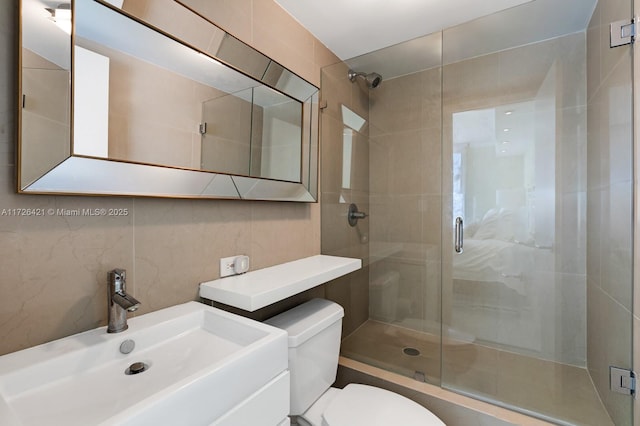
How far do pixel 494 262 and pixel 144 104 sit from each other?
7.04 feet

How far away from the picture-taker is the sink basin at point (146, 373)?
1.82ft

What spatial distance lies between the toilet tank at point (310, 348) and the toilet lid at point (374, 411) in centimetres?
10

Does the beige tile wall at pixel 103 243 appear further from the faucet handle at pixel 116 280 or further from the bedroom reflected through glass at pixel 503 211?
the bedroom reflected through glass at pixel 503 211

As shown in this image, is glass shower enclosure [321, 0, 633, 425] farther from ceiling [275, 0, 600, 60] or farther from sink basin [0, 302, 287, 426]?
sink basin [0, 302, 287, 426]

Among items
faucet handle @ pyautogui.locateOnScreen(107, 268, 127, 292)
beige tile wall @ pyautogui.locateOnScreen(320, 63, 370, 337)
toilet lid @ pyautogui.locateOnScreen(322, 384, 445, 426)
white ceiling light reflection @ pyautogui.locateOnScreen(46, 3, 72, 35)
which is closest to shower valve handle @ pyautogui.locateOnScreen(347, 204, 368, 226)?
beige tile wall @ pyautogui.locateOnScreen(320, 63, 370, 337)

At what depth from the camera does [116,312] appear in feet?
2.65

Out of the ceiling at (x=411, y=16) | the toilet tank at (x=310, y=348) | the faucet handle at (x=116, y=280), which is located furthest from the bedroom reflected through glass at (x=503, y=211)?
the faucet handle at (x=116, y=280)

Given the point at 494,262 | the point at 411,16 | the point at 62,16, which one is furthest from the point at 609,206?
the point at 62,16

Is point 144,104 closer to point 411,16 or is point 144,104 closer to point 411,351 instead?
point 411,16

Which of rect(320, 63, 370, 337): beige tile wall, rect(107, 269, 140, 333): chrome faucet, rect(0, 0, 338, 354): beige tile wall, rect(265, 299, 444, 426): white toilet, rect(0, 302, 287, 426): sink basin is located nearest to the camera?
rect(0, 302, 287, 426): sink basin

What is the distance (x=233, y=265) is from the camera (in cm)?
123

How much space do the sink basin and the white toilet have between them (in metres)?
0.38

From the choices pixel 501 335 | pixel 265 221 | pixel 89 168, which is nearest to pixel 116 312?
pixel 89 168

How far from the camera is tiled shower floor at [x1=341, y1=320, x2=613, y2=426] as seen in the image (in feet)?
4.57
